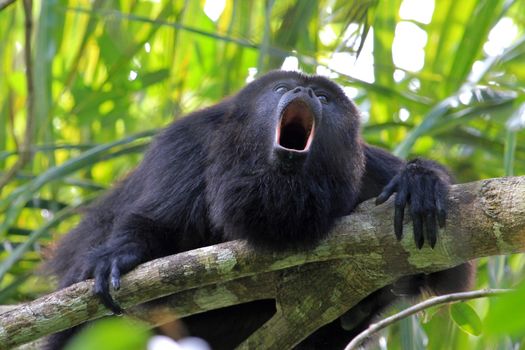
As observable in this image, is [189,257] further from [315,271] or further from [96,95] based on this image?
[96,95]

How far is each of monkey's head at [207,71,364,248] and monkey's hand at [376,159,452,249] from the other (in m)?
0.23

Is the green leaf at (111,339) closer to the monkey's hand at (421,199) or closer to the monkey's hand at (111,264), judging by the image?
the monkey's hand at (421,199)

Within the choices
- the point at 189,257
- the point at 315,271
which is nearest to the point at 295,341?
the point at 315,271

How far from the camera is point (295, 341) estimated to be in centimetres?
224

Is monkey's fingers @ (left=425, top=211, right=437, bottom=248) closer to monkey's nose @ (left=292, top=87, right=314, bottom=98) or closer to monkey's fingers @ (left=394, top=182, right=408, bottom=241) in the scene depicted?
monkey's fingers @ (left=394, top=182, right=408, bottom=241)

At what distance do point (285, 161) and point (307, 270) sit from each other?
335 millimetres

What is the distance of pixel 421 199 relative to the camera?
6.45 feet

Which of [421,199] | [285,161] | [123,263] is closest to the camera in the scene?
[421,199]

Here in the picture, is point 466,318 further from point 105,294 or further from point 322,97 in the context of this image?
point 105,294

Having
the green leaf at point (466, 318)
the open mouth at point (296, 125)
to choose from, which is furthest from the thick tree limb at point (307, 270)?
the open mouth at point (296, 125)

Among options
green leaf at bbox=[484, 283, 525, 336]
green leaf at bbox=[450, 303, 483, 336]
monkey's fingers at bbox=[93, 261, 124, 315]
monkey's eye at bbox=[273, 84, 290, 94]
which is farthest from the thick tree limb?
green leaf at bbox=[484, 283, 525, 336]

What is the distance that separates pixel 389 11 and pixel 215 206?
1.30 metres

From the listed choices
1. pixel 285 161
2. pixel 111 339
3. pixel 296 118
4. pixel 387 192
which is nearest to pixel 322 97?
pixel 296 118

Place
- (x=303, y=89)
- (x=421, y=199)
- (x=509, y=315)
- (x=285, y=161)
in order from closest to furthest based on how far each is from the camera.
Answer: (x=509, y=315)
(x=421, y=199)
(x=285, y=161)
(x=303, y=89)
